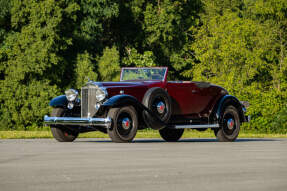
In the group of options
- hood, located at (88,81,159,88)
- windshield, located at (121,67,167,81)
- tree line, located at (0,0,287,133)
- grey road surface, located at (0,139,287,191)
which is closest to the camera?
grey road surface, located at (0,139,287,191)

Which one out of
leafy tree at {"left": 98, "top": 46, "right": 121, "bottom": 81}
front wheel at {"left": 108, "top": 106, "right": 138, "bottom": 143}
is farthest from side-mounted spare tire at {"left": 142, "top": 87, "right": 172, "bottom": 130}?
leafy tree at {"left": 98, "top": 46, "right": 121, "bottom": 81}

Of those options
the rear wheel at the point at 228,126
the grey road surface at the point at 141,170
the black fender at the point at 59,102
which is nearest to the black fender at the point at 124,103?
the black fender at the point at 59,102

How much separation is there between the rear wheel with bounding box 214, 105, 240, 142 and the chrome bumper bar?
3.60 metres

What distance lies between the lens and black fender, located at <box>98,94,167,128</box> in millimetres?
13781

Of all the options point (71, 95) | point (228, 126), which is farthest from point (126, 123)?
point (228, 126)

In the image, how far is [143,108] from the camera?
14.4 metres

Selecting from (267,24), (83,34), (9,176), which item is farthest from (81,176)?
(267,24)

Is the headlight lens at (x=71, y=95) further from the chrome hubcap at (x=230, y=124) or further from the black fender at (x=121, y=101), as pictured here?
the chrome hubcap at (x=230, y=124)

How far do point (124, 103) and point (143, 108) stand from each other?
571 millimetres

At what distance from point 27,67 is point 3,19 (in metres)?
4.69

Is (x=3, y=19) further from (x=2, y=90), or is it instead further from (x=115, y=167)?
(x=115, y=167)

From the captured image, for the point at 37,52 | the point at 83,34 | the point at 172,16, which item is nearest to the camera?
the point at 37,52

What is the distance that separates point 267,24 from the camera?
136ft

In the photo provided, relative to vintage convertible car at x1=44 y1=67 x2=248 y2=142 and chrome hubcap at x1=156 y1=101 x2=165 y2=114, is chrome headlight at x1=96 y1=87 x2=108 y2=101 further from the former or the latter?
chrome hubcap at x1=156 y1=101 x2=165 y2=114
